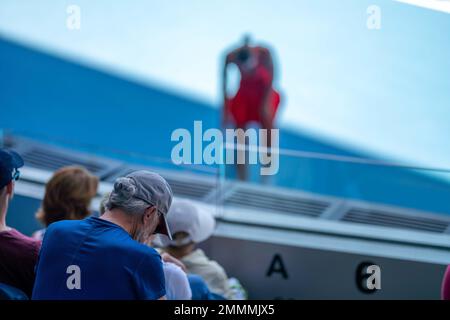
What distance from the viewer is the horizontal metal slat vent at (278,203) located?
14.4 feet

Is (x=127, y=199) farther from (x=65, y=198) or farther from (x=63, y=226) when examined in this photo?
(x=65, y=198)

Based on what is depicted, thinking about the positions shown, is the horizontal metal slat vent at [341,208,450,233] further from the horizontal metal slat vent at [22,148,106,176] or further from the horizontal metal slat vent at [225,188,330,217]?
the horizontal metal slat vent at [22,148,106,176]

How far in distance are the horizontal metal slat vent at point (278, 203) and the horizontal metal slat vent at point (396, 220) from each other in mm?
235

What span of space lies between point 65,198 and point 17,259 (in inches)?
33.8

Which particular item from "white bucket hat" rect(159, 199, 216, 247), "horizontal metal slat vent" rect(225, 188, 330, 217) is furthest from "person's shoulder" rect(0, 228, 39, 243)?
"horizontal metal slat vent" rect(225, 188, 330, 217)

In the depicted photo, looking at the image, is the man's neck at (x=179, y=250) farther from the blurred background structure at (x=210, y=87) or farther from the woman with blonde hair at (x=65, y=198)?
the blurred background structure at (x=210, y=87)

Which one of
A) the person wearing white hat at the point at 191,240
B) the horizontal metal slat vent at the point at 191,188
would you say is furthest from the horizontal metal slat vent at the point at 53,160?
the person wearing white hat at the point at 191,240

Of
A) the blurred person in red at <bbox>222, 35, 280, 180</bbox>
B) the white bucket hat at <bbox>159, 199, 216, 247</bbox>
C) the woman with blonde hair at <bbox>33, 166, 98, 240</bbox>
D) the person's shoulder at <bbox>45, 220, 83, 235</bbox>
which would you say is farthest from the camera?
the blurred person in red at <bbox>222, 35, 280, 180</bbox>

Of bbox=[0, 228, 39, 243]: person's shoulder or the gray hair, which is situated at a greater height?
the gray hair

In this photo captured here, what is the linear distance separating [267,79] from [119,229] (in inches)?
176

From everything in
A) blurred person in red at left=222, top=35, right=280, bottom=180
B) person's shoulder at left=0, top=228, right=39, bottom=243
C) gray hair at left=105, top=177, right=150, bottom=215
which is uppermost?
blurred person in red at left=222, top=35, right=280, bottom=180

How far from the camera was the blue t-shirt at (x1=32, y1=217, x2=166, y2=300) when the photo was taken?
216cm

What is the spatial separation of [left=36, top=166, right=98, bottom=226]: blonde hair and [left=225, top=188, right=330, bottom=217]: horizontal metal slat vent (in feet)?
3.45

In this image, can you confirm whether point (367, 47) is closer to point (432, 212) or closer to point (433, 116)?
point (433, 116)
